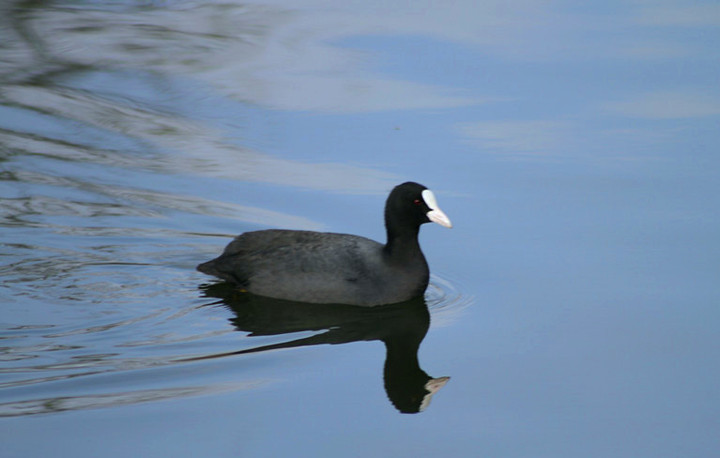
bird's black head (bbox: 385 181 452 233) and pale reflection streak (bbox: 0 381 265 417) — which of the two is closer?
pale reflection streak (bbox: 0 381 265 417)

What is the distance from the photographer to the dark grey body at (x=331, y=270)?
23.7ft

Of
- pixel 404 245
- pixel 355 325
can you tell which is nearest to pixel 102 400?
pixel 355 325

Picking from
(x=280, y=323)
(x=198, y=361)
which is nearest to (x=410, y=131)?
(x=280, y=323)

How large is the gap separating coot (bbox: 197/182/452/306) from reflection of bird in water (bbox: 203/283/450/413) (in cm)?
7

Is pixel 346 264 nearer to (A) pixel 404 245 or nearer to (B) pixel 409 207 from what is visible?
(A) pixel 404 245

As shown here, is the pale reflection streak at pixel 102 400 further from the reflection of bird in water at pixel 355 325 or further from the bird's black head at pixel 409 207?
the bird's black head at pixel 409 207

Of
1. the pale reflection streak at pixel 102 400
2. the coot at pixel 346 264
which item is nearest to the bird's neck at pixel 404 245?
the coot at pixel 346 264

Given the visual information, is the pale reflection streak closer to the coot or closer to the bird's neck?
the coot

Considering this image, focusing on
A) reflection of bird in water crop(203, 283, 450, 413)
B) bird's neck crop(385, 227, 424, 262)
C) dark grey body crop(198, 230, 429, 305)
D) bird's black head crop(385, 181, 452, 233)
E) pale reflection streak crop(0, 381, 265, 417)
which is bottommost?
reflection of bird in water crop(203, 283, 450, 413)

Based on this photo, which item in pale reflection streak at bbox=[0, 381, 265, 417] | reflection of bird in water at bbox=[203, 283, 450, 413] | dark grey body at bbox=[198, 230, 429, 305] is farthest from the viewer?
dark grey body at bbox=[198, 230, 429, 305]

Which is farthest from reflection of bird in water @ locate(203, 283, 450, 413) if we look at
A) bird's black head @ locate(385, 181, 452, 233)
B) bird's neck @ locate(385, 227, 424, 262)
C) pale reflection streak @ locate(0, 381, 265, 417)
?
pale reflection streak @ locate(0, 381, 265, 417)

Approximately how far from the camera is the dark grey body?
7238 mm

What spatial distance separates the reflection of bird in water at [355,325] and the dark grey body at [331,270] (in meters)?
0.07

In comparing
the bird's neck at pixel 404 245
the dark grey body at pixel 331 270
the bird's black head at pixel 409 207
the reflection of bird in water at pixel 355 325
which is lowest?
the reflection of bird in water at pixel 355 325
